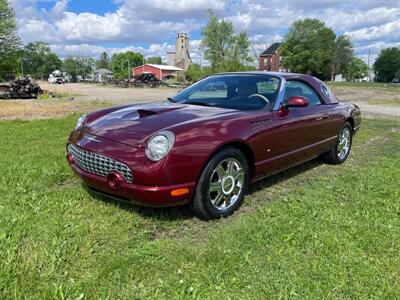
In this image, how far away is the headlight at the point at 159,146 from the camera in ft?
9.78

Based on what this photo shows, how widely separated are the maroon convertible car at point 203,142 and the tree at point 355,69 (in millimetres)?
86133

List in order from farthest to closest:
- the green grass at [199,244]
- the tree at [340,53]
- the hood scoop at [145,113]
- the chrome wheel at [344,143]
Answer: the tree at [340,53] → the chrome wheel at [344,143] → the hood scoop at [145,113] → the green grass at [199,244]

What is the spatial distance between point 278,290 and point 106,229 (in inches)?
58.6

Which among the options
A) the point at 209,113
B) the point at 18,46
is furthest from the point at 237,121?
the point at 18,46

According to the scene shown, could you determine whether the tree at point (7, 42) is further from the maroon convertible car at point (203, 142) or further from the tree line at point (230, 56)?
the maroon convertible car at point (203, 142)

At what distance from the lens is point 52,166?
4.80 m

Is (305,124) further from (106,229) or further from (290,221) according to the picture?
(106,229)

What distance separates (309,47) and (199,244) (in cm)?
7155

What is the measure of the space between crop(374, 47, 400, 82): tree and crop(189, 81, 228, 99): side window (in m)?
90.6

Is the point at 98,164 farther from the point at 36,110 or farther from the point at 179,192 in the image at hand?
the point at 36,110

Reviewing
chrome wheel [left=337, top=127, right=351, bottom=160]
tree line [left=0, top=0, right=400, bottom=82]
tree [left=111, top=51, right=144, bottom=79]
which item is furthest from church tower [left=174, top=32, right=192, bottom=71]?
chrome wheel [left=337, top=127, right=351, bottom=160]

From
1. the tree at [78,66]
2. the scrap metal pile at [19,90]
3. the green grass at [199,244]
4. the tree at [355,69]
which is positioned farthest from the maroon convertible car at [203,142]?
the tree at [78,66]

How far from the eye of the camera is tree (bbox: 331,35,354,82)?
74.8 m

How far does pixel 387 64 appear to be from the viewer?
84.9 meters
